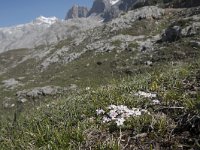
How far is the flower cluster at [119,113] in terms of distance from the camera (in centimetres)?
687

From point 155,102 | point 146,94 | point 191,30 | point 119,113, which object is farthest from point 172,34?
point 119,113

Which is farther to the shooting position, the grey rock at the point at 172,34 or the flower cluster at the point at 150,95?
the grey rock at the point at 172,34

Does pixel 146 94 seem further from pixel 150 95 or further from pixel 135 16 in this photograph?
pixel 135 16

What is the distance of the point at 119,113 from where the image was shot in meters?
7.23

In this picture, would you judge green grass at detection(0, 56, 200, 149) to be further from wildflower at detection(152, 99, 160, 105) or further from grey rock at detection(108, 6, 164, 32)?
grey rock at detection(108, 6, 164, 32)

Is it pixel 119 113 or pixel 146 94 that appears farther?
pixel 146 94

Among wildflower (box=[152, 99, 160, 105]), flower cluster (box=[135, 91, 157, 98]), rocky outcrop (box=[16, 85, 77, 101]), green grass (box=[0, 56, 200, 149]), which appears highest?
flower cluster (box=[135, 91, 157, 98])

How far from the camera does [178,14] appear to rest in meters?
72.2

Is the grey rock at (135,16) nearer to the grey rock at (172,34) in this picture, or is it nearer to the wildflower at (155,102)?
the grey rock at (172,34)

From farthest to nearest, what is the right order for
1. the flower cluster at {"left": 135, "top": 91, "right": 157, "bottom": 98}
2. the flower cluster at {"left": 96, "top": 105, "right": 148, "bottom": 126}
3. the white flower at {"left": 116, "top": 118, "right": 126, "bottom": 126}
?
the flower cluster at {"left": 135, "top": 91, "right": 157, "bottom": 98}
the flower cluster at {"left": 96, "top": 105, "right": 148, "bottom": 126}
the white flower at {"left": 116, "top": 118, "right": 126, "bottom": 126}

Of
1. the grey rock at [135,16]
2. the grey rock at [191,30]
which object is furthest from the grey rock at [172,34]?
the grey rock at [135,16]

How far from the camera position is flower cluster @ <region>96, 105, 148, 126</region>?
6.87m

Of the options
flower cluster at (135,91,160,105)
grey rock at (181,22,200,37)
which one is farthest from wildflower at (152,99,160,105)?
grey rock at (181,22,200,37)

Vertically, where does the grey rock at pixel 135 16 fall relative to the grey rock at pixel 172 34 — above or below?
above
